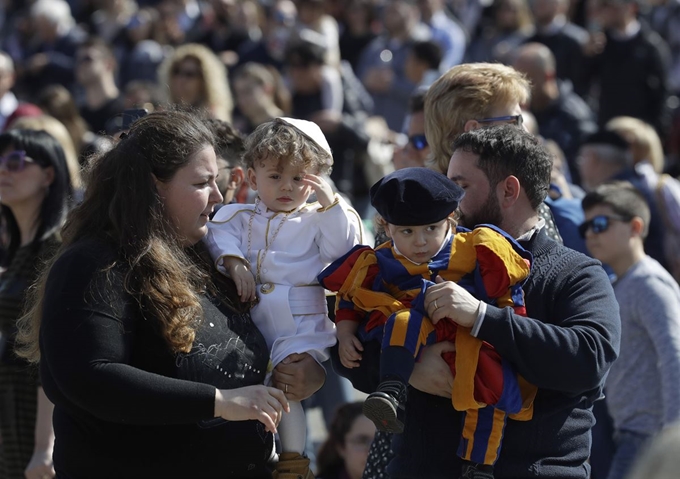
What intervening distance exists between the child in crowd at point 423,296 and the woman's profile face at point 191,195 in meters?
0.51

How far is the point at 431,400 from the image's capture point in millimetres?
Result: 3078

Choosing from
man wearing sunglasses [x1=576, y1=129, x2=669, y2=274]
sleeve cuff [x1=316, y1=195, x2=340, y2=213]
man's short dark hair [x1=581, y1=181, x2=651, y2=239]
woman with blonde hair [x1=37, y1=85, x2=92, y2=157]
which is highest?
sleeve cuff [x1=316, y1=195, x2=340, y2=213]

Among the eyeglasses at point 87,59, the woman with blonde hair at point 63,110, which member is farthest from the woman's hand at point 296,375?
the eyeglasses at point 87,59

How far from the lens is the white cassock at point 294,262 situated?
3396mm

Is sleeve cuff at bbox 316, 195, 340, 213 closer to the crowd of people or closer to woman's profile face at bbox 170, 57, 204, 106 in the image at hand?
the crowd of people

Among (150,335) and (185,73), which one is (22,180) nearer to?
(150,335)

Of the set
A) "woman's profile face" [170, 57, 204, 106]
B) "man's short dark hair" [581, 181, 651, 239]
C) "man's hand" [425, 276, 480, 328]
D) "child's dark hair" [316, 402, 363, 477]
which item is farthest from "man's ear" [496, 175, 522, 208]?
"woman's profile face" [170, 57, 204, 106]

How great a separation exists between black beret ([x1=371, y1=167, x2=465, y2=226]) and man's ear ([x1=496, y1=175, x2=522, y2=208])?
0.53 feet

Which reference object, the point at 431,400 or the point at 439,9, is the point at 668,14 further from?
the point at 431,400

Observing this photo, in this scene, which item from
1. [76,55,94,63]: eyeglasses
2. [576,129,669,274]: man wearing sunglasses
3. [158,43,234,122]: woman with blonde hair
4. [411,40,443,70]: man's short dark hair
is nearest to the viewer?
[576,129,669,274]: man wearing sunglasses

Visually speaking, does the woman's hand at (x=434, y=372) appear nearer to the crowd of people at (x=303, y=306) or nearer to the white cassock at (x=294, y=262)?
the crowd of people at (x=303, y=306)

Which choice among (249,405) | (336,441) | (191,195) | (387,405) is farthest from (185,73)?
(387,405)

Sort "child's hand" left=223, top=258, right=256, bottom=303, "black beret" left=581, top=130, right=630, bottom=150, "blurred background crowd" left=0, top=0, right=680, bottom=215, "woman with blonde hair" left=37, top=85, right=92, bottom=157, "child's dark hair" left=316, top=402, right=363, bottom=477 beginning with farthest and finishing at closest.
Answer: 1. "woman with blonde hair" left=37, top=85, right=92, bottom=157
2. "blurred background crowd" left=0, top=0, right=680, bottom=215
3. "black beret" left=581, top=130, right=630, bottom=150
4. "child's dark hair" left=316, top=402, right=363, bottom=477
5. "child's hand" left=223, top=258, right=256, bottom=303

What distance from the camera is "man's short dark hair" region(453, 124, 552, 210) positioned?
10.4 ft
